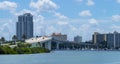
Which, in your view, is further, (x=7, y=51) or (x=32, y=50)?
(x=32, y=50)

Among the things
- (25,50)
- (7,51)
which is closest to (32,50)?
(25,50)

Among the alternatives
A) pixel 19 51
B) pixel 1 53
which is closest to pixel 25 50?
pixel 19 51

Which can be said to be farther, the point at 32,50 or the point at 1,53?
the point at 32,50

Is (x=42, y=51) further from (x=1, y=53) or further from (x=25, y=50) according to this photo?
(x=1, y=53)

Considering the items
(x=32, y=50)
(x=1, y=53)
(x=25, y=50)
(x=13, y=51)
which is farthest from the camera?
(x=32, y=50)

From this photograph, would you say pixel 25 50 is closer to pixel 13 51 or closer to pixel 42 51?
pixel 13 51

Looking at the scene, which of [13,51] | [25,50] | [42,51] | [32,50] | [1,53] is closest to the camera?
[1,53]

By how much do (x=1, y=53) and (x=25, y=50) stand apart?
21.7 m

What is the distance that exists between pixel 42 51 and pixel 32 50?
13963mm

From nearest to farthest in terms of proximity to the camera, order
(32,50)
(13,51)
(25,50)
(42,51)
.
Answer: (13,51) → (25,50) → (32,50) → (42,51)

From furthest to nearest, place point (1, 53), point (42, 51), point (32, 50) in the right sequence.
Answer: point (42, 51) < point (32, 50) < point (1, 53)

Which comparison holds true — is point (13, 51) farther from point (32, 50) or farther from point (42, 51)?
point (42, 51)

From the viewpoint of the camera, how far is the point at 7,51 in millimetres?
158875

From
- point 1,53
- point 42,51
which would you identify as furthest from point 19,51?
point 42,51
